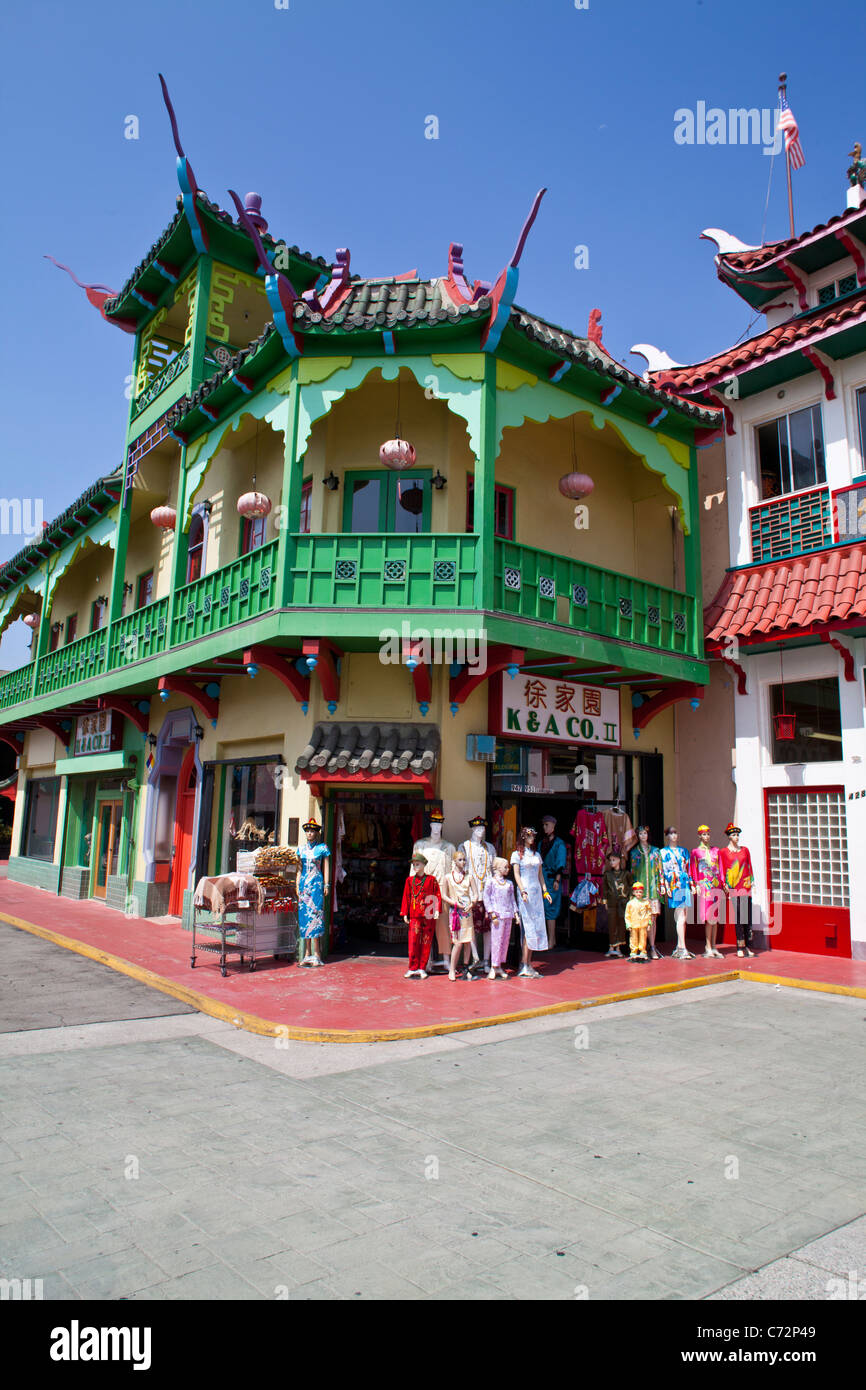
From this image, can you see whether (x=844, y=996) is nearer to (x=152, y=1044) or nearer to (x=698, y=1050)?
(x=698, y=1050)

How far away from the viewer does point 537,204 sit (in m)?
10.1

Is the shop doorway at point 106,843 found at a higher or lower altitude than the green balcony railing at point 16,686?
lower

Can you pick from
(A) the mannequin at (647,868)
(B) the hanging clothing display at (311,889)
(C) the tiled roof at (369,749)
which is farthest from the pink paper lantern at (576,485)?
(B) the hanging clothing display at (311,889)

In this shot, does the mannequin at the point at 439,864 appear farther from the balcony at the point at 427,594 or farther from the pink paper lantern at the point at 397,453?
the pink paper lantern at the point at 397,453

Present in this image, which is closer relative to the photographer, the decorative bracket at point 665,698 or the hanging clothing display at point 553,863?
the hanging clothing display at point 553,863

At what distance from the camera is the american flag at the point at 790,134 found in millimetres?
15734

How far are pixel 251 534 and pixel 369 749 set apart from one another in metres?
5.34

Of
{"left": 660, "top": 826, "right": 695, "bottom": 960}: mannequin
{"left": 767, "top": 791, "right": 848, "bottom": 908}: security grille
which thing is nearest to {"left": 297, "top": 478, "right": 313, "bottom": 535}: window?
{"left": 660, "top": 826, "right": 695, "bottom": 960}: mannequin

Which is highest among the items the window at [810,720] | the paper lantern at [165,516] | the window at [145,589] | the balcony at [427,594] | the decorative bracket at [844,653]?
the paper lantern at [165,516]

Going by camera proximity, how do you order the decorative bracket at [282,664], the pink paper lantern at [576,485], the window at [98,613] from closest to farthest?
the decorative bracket at [282,664] → the pink paper lantern at [576,485] → the window at [98,613]

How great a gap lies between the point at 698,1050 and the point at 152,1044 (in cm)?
496

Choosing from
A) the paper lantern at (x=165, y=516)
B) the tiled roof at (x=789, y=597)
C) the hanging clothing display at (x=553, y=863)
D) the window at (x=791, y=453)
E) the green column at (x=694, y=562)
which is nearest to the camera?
the tiled roof at (x=789, y=597)

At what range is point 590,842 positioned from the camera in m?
13.1

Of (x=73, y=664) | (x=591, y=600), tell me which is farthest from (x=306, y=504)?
(x=73, y=664)
